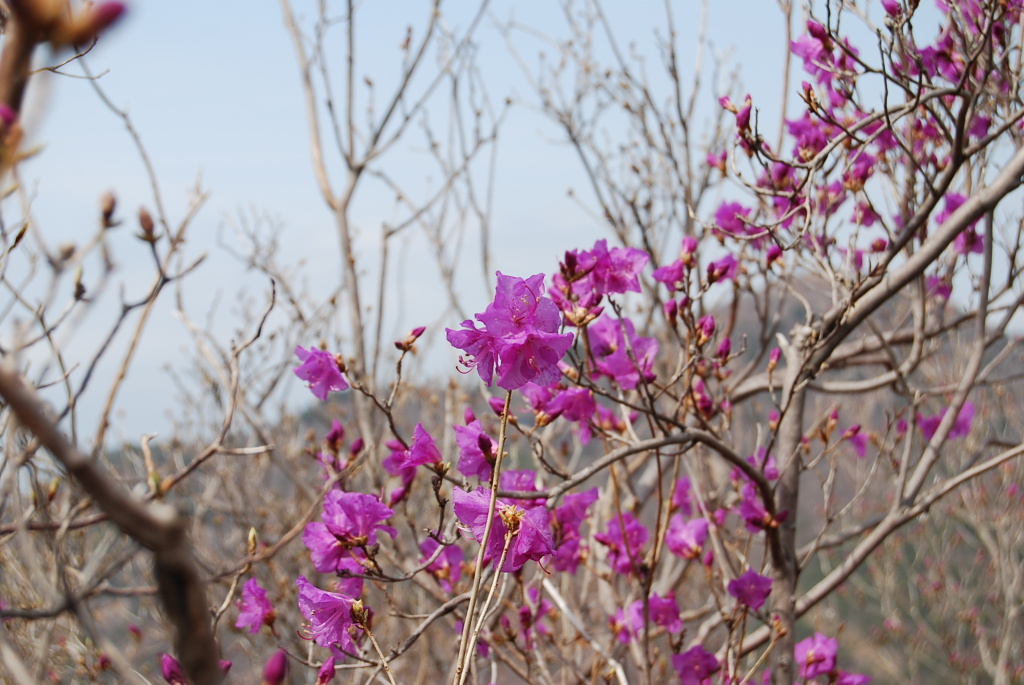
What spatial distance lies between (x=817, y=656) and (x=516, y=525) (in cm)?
148

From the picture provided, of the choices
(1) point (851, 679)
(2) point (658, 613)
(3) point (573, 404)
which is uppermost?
(3) point (573, 404)

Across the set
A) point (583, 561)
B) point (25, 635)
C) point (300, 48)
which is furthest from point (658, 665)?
point (300, 48)

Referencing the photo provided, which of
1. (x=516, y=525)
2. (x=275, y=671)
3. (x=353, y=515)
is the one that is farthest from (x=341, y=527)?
(x=275, y=671)

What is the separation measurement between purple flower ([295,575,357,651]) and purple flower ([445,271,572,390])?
1.91 feet

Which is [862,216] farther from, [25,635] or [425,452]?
[25,635]

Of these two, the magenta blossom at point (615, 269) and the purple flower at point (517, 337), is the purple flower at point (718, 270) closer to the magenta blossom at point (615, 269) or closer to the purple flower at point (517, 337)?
the magenta blossom at point (615, 269)

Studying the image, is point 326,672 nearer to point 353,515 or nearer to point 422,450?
point 353,515

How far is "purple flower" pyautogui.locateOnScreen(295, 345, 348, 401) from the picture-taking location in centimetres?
187

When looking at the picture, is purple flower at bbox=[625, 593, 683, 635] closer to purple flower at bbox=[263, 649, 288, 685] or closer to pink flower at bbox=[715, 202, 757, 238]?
pink flower at bbox=[715, 202, 757, 238]

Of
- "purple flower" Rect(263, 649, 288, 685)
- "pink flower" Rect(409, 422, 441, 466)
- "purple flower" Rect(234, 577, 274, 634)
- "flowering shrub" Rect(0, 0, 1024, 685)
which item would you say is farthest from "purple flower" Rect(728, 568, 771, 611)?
"purple flower" Rect(263, 649, 288, 685)

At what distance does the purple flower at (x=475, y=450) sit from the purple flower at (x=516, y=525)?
16cm

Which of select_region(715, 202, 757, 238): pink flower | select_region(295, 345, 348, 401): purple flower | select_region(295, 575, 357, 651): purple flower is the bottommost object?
select_region(295, 575, 357, 651): purple flower

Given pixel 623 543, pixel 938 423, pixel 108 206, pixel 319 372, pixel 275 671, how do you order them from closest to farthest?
pixel 275 671 < pixel 108 206 < pixel 319 372 < pixel 623 543 < pixel 938 423

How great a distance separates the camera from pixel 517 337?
127 cm
